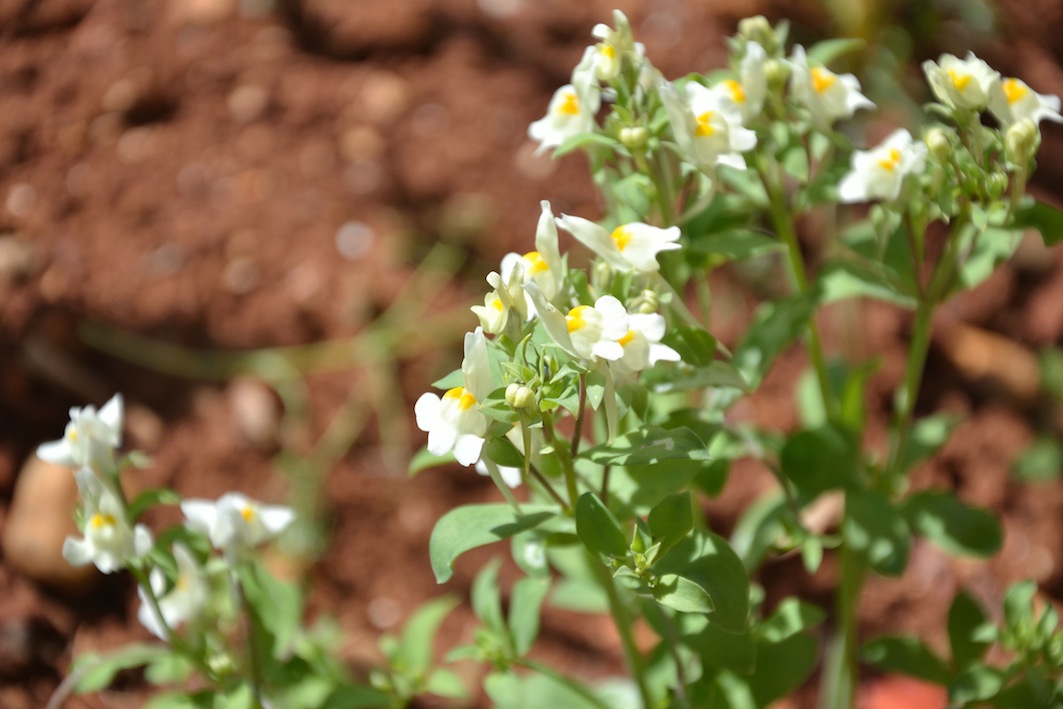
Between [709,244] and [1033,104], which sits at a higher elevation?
[1033,104]

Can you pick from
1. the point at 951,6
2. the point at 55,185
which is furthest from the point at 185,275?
the point at 951,6

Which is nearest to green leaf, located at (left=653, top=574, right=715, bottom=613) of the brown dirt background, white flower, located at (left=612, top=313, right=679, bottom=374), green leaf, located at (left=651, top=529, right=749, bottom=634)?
green leaf, located at (left=651, top=529, right=749, bottom=634)

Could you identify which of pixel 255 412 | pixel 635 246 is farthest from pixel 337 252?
pixel 635 246

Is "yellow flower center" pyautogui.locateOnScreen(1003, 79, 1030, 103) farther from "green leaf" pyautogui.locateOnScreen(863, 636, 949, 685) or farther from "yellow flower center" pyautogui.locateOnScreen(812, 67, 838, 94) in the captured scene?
"green leaf" pyautogui.locateOnScreen(863, 636, 949, 685)

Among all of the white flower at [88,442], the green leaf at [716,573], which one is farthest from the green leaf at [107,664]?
the green leaf at [716,573]

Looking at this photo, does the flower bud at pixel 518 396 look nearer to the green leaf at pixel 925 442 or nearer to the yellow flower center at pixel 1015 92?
the yellow flower center at pixel 1015 92

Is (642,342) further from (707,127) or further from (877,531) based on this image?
(877,531)

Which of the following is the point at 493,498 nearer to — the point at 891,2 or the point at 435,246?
the point at 435,246
